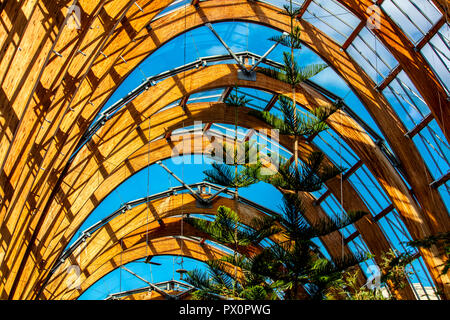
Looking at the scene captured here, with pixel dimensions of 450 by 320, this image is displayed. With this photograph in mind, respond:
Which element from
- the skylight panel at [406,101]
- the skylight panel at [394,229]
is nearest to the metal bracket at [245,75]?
the skylight panel at [406,101]

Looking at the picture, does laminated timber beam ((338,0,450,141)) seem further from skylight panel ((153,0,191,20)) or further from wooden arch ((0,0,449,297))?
skylight panel ((153,0,191,20))

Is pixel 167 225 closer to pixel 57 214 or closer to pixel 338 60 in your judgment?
pixel 57 214

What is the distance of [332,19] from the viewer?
1606 cm

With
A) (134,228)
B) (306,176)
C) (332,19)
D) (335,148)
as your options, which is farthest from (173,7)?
(134,228)

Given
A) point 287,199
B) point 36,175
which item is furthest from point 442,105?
point 36,175

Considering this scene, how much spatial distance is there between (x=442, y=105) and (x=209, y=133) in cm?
929

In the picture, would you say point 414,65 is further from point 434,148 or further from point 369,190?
point 369,190

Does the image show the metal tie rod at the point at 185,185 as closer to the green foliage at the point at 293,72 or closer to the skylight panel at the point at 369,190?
the skylight panel at the point at 369,190

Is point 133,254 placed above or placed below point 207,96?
below

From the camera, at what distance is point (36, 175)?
38.2ft

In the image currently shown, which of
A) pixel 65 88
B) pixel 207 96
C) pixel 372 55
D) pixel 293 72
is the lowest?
pixel 293 72

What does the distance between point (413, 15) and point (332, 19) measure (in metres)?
2.58

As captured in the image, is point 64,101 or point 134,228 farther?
point 134,228

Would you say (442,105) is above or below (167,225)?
below
